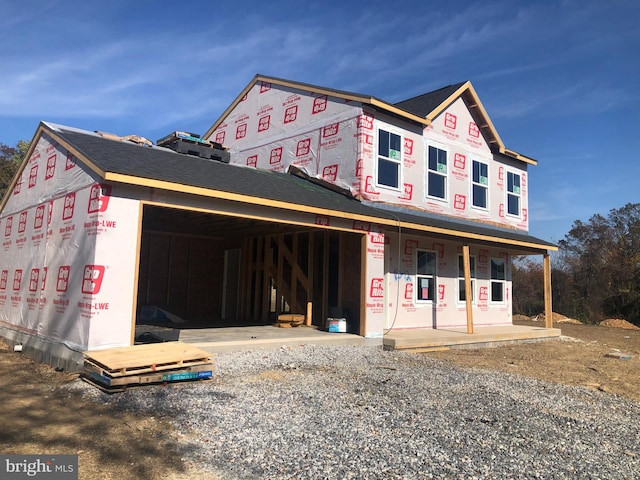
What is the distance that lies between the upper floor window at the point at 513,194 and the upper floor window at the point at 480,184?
4.93ft

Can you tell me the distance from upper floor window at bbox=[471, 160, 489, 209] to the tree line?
14396 mm

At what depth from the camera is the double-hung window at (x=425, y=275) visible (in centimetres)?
1403

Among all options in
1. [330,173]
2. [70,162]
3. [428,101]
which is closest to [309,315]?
[330,173]

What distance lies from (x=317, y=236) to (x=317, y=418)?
8604 millimetres

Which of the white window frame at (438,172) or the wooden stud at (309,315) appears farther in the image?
the white window frame at (438,172)

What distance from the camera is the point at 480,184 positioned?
16266mm

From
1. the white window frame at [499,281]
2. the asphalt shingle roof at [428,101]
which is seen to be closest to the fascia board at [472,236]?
the white window frame at [499,281]

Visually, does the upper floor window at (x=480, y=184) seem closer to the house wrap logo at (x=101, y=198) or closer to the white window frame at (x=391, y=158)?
the white window frame at (x=391, y=158)

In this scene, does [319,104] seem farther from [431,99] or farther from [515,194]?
[515,194]

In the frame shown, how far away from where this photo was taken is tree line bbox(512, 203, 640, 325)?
27.7 m

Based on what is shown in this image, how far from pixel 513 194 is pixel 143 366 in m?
15.4

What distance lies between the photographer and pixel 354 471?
3.88 metres

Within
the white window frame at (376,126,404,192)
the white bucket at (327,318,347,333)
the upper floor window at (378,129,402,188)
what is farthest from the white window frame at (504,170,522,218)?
the white bucket at (327,318,347,333)

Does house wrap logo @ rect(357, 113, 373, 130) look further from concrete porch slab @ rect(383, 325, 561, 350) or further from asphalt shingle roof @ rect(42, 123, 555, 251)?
concrete porch slab @ rect(383, 325, 561, 350)
